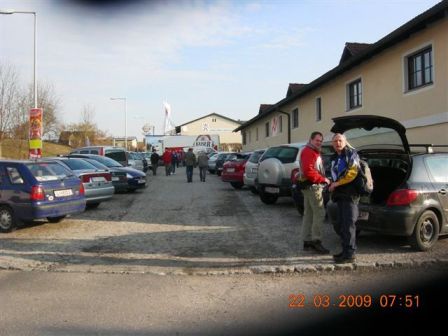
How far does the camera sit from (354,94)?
18.4 metres

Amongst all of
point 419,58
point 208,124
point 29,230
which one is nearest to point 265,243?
point 29,230

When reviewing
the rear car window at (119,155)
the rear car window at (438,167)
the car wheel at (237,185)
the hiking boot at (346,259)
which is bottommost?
the hiking boot at (346,259)

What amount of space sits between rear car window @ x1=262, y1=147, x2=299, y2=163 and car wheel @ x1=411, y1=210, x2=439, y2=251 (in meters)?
4.97

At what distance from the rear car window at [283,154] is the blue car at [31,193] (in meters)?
5.25

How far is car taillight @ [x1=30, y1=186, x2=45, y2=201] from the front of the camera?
9.45 metres

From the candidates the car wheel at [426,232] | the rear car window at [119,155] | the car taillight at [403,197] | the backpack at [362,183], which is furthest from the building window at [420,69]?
the rear car window at [119,155]

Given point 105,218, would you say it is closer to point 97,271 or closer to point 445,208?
point 97,271

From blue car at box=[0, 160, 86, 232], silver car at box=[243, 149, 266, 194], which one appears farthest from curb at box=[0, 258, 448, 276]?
silver car at box=[243, 149, 266, 194]

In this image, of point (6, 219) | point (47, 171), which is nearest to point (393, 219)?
point (47, 171)

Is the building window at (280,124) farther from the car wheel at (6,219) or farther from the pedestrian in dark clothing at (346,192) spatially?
the pedestrian in dark clothing at (346,192)

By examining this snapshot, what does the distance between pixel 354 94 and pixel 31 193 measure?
12.8 metres

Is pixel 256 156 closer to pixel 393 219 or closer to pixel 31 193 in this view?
pixel 31 193

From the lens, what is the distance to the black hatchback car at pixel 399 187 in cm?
730

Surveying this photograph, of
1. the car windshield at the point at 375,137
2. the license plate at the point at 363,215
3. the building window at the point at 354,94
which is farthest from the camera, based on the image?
the building window at the point at 354,94
